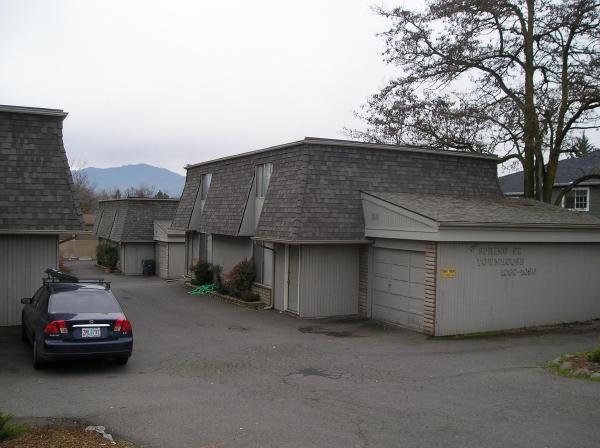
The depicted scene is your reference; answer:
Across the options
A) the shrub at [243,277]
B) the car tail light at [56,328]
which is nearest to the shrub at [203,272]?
the shrub at [243,277]

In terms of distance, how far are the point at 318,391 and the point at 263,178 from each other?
476 inches

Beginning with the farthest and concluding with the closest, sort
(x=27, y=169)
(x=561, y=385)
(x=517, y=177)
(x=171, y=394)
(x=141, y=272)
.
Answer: (x=517, y=177)
(x=141, y=272)
(x=27, y=169)
(x=561, y=385)
(x=171, y=394)

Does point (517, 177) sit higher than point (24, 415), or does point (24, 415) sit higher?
point (517, 177)

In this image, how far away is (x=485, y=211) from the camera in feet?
55.2

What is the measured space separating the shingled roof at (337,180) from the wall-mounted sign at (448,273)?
3.41m

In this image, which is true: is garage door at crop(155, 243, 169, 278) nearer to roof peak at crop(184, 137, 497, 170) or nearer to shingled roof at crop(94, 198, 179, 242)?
shingled roof at crop(94, 198, 179, 242)

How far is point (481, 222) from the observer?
588 inches

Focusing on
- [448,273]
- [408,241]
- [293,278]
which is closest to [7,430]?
[448,273]

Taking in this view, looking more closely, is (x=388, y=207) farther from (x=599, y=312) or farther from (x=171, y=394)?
(x=171, y=394)

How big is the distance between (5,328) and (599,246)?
16.7 metres

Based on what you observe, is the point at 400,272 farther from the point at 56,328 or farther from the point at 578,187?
the point at 578,187

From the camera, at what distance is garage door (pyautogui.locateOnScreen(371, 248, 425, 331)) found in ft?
51.3

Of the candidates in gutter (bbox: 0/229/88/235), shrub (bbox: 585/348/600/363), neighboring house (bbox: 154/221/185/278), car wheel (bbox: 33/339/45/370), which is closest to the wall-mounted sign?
shrub (bbox: 585/348/600/363)

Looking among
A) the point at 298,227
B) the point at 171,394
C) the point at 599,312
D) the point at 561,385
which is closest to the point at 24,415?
the point at 171,394
